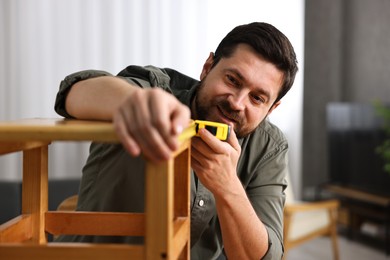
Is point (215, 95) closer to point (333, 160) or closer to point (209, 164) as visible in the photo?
A: point (209, 164)

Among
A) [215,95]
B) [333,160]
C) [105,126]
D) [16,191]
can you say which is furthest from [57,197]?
[333,160]

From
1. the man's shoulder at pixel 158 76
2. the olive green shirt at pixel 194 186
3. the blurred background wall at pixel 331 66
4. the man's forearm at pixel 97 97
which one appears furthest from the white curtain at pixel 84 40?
the man's forearm at pixel 97 97

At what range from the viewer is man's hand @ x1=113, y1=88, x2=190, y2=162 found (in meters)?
0.65

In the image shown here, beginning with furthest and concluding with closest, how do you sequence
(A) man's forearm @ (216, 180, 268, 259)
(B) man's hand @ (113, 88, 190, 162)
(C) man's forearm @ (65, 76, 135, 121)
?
(A) man's forearm @ (216, 180, 268, 259) < (C) man's forearm @ (65, 76, 135, 121) < (B) man's hand @ (113, 88, 190, 162)

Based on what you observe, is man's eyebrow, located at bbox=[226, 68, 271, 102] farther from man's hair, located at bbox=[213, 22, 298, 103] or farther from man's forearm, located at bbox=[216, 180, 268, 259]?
man's forearm, located at bbox=[216, 180, 268, 259]

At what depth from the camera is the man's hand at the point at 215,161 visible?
1.03 m

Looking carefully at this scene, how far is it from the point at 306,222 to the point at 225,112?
2.33 meters

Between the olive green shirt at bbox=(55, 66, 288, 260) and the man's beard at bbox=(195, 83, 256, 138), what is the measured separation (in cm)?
7

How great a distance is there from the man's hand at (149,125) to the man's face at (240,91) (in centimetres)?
69

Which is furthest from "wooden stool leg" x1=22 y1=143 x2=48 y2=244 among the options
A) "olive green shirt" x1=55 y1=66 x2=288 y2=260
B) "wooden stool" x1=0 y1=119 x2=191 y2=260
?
"olive green shirt" x1=55 y1=66 x2=288 y2=260

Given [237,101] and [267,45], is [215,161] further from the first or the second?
[267,45]

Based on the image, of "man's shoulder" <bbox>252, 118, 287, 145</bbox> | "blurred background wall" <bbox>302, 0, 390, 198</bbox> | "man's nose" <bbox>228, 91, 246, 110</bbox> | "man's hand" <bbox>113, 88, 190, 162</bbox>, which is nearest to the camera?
"man's hand" <bbox>113, 88, 190, 162</bbox>

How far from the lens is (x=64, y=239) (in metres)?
1.37

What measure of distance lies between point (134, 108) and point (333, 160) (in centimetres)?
415
